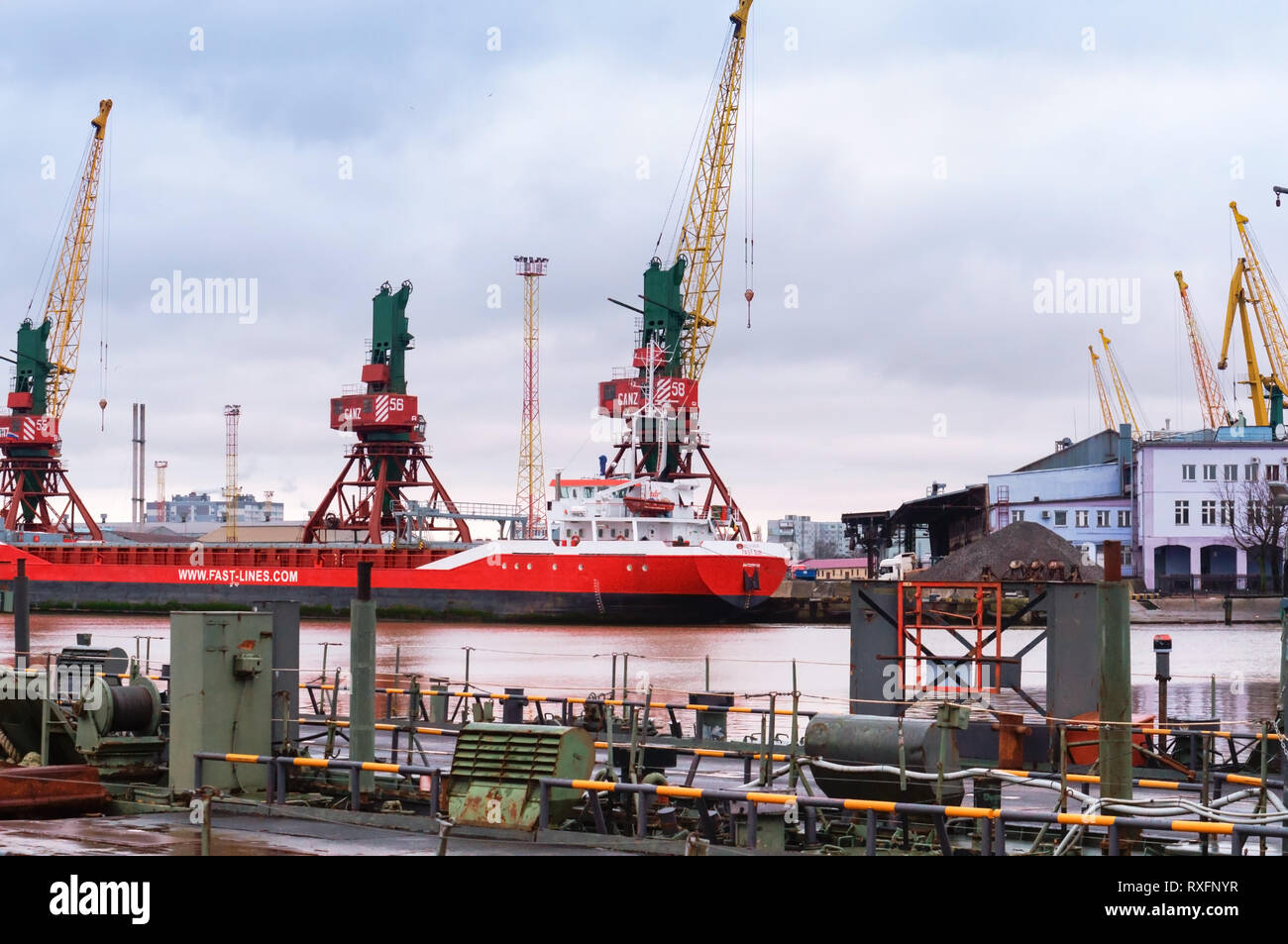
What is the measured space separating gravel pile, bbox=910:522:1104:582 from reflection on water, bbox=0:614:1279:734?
6.71 metres

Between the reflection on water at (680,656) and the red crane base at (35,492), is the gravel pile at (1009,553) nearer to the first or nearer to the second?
the reflection on water at (680,656)

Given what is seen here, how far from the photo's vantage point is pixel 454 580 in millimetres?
82688

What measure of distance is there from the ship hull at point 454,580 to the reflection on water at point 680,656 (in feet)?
4.96

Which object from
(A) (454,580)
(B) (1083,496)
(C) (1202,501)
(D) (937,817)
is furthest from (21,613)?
(B) (1083,496)

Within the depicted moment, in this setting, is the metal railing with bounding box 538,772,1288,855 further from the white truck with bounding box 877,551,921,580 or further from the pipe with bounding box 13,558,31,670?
the white truck with bounding box 877,551,921,580

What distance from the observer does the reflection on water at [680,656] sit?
40.9 meters

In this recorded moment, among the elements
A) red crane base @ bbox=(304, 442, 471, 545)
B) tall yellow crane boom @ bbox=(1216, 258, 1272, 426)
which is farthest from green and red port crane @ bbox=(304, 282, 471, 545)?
tall yellow crane boom @ bbox=(1216, 258, 1272, 426)

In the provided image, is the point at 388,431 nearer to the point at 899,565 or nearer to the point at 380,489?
the point at 380,489

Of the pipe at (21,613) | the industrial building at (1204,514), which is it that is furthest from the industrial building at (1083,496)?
the pipe at (21,613)

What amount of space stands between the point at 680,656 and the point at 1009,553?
35095 millimetres
